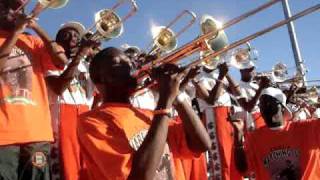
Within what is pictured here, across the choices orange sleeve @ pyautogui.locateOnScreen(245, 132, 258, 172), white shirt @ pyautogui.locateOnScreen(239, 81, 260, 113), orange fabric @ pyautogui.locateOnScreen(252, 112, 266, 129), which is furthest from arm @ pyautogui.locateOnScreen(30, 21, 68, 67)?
white shirt @ pyautogui.locateOnScreen(239, 81, 260, 113)

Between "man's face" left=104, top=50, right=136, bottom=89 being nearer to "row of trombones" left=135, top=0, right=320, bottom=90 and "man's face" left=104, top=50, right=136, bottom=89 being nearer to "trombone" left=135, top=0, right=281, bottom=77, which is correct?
"row of trombones" left=135, top=0, right=320, bottom=90

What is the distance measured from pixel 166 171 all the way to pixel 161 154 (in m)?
0.24

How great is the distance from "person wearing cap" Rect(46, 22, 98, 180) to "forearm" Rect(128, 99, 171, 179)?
1.79 m

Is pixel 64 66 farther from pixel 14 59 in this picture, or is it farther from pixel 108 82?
pixel 108 82

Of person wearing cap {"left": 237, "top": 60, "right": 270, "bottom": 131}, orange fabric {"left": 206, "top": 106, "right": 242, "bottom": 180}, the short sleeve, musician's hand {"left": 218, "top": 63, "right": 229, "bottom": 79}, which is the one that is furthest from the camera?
person wearing cap {"left": 237, "top": 60, "right": 270, "bottom": 131}

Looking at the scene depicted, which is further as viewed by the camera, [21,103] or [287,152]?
[287,152]

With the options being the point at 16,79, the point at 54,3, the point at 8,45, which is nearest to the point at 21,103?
the point at 16,79

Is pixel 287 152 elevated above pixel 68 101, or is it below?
below

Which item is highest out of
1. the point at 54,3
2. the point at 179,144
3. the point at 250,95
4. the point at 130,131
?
the point at 54,3

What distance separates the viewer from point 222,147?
604 cm

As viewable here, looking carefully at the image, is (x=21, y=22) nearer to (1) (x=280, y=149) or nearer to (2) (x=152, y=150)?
(2) (x=152, y=150)

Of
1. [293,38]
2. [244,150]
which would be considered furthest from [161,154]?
[293,38]

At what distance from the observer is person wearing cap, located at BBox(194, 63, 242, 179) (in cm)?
598

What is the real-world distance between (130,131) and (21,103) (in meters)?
1.24
